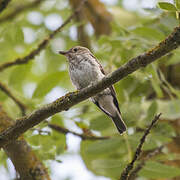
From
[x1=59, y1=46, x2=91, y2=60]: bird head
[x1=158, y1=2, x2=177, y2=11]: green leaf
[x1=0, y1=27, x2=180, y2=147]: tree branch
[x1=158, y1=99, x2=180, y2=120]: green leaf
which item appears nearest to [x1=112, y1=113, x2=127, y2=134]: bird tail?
[x1=158, y1=99, x2=180, y2=120]: green leaf

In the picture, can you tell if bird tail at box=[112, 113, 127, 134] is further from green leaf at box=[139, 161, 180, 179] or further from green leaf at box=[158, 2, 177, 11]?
green leaf at box=[158, 2, 177, 11]

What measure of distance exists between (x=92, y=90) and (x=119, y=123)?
1.47 meters

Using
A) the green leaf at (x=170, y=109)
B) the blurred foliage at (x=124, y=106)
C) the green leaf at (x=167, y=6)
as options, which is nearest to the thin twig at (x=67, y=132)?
the blurred foliage at (x=124, y=106)

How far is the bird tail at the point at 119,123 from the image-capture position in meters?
3.81

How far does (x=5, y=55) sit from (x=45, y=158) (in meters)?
2.46

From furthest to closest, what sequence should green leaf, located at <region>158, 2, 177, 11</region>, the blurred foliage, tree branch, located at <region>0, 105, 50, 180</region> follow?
1. the blurred foliage
2. tree branch, located at <region>0, 105, 50, 180</region>
3. green leaf, located at <region>158, 2, 177, 11</region>

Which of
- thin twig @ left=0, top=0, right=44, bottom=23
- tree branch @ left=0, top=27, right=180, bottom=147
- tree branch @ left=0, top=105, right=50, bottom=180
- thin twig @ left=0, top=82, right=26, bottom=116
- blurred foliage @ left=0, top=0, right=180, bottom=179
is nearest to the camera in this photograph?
tree branch @ left=0, top=27, right=180, bottom=147

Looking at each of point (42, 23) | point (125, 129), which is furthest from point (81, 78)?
point (42, 23)

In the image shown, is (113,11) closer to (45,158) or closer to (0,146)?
(45,158)

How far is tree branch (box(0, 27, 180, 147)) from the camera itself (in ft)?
7.24

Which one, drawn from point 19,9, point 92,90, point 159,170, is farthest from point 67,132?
point 19,9

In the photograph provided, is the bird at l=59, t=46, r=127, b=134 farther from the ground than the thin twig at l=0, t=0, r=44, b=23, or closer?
closer

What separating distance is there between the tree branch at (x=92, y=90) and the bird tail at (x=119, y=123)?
1227mm

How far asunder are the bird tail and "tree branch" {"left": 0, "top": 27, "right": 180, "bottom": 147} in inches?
48.3
